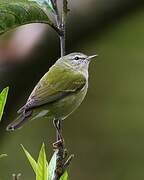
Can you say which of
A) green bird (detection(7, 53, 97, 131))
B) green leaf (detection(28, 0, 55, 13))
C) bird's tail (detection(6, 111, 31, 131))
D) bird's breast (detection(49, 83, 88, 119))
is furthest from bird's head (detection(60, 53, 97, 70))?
green leaf (detection(28, 0, 55, 13))

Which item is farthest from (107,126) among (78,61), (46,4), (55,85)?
(46,4)

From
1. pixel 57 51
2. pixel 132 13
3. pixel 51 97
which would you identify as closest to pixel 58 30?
pixel 51 97

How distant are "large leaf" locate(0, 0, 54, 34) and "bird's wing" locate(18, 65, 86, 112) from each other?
0.58 m

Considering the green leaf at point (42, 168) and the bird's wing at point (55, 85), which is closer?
the green leaf at point (42, 168)

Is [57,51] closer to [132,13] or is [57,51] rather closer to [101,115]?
[132,13]

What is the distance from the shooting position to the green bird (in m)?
2.21

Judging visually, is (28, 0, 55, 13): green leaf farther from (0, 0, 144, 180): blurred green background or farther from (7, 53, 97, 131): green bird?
(0, 0, 144, 180): blurred green background

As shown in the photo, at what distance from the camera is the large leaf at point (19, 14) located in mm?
1556

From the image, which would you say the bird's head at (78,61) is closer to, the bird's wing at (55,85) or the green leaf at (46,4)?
the bird's wing at (55,85)

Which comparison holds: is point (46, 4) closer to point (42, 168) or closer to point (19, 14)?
point (19, 14)

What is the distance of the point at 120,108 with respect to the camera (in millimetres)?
6781

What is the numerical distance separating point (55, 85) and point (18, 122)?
52 centimetres

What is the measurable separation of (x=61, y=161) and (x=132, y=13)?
2.82 meters

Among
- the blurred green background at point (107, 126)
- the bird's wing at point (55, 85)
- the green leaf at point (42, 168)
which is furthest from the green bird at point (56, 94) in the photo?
the blurred green background at point (107, 126)
